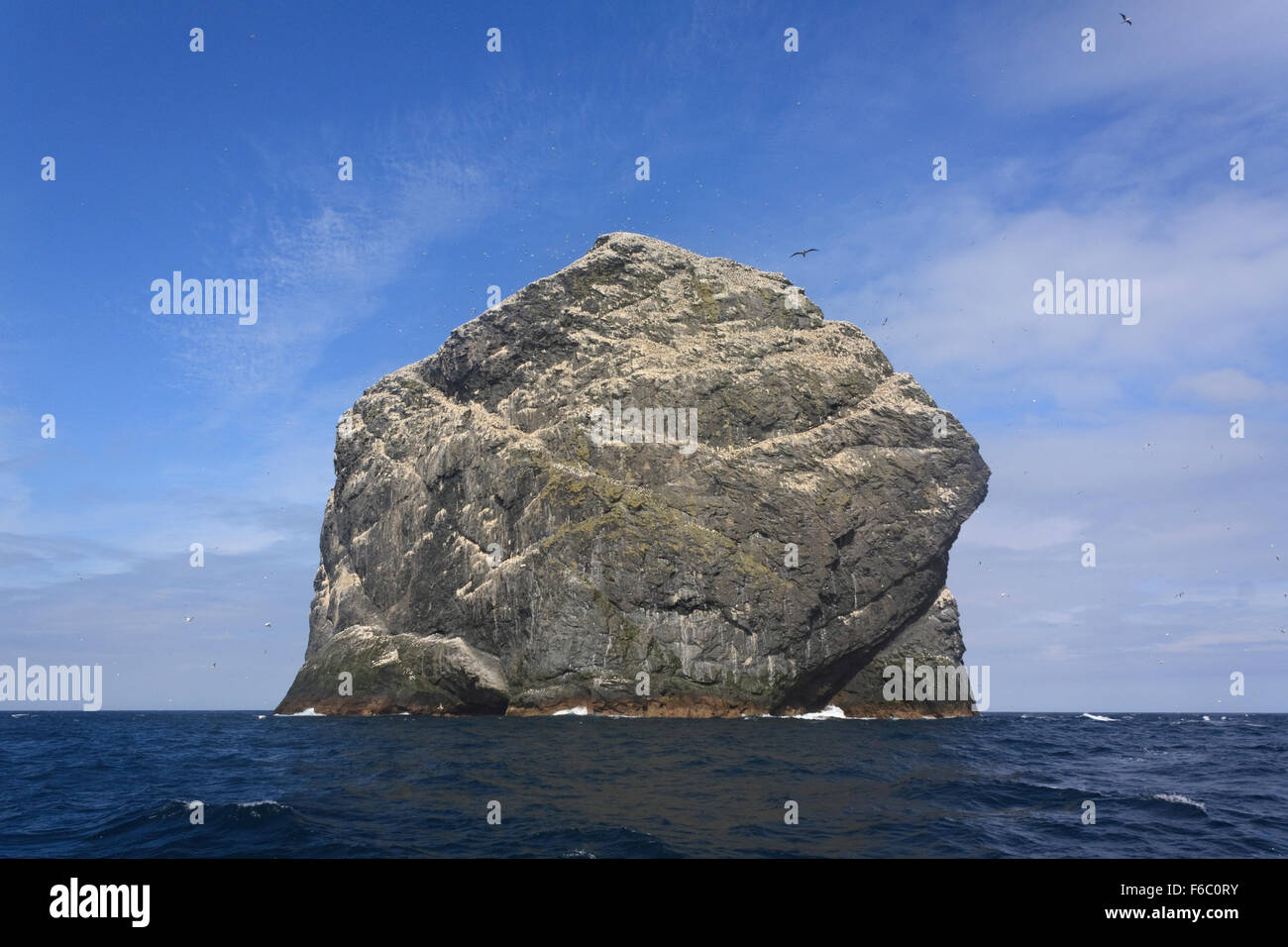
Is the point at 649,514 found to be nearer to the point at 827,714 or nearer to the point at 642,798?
the point at 827,714

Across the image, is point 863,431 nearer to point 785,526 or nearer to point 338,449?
point 785,526

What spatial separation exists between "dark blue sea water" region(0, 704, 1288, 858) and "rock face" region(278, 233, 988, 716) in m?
25.0

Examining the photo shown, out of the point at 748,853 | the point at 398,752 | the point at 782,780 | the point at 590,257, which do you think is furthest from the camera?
the point at 590,257

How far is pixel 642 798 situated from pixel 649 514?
48.0 meters

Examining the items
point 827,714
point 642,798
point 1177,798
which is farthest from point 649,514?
point 1177,798

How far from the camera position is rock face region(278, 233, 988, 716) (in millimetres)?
66938

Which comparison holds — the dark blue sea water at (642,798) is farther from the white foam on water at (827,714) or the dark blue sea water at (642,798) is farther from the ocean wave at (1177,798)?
the white foam on water at (827,714)

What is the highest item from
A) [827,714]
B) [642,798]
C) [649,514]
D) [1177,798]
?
[649,514]

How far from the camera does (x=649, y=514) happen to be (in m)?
70.2

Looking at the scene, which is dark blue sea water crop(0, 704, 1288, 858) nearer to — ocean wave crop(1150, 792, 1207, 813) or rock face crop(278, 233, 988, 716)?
ocean wave crop(1150, 792, 1207, 813)

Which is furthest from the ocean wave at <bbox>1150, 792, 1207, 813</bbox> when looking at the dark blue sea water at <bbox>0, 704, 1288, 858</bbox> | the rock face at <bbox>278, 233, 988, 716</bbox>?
the rock face at <bbox>278, 233, 988, 716</bbox>

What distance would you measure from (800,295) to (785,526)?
3029 centimetres
